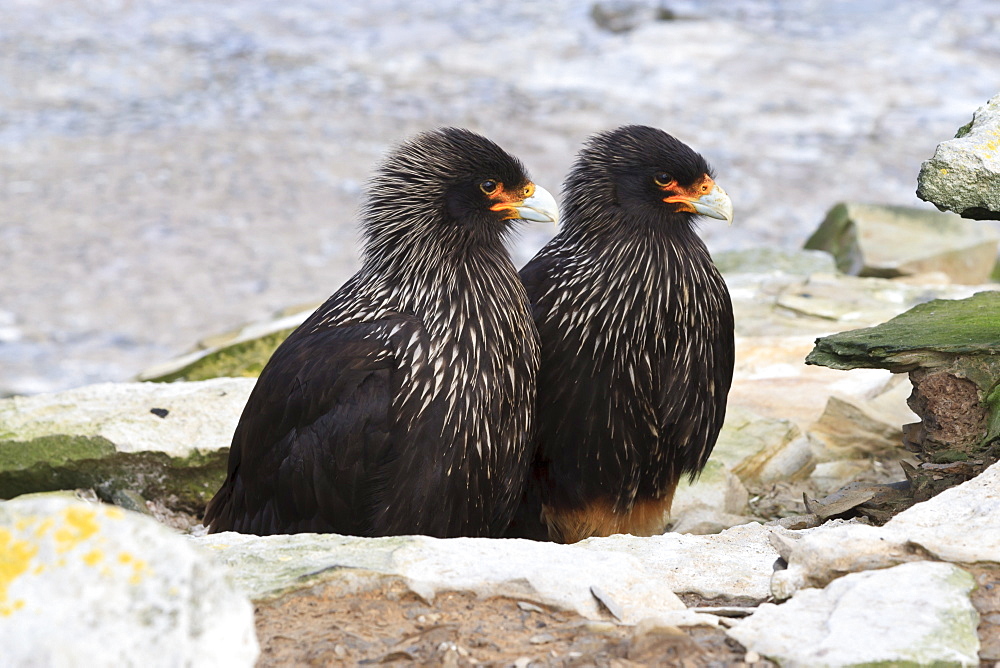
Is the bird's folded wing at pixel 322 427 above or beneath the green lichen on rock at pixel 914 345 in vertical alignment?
beneath

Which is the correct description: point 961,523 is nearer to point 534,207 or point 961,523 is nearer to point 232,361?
point 534,207

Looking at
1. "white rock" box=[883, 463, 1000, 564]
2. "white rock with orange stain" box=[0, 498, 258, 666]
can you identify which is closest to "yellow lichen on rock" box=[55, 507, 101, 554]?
"white rock with orange stain" box=[0, 498, 258, 666]

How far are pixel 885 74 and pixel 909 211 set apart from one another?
722 centimetres

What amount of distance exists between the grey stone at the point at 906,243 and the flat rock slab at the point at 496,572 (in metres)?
6.19

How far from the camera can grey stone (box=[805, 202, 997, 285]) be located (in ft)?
30.0

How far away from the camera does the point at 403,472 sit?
3936mm

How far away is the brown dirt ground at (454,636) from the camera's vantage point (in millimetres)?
2572

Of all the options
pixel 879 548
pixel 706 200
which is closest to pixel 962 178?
pixel 706 200

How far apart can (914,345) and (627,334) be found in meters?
1.09

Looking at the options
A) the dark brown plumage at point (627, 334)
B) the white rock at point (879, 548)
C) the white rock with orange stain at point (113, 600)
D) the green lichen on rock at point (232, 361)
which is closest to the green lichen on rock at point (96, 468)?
the dark brown plumage at point (627, 334)

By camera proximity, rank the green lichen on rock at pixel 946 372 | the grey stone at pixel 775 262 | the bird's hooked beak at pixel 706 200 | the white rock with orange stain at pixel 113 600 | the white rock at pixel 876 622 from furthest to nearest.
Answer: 1. the grey stone at pixel 775 262
2. the bird's hooked beak at pixel 706 200
3. the green lichen on rock at pixel 946 372
4. the white rock at pixel 876 622
5. the white rock with orange stain at pixel 113 600

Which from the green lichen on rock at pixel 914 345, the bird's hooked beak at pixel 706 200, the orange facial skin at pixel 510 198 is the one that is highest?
the orange facial skin at pixel 510 198

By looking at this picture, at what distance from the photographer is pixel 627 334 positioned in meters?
4.60

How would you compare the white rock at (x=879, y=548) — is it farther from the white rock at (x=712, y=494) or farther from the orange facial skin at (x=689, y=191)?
the white rock at (x=712, y=494)
